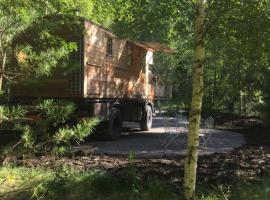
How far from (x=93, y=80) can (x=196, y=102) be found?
26.9 feet

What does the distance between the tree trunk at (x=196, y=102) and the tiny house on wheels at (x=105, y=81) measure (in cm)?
499

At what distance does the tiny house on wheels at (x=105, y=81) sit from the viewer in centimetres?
1305

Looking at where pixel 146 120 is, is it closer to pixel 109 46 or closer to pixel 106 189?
pixel 109 46

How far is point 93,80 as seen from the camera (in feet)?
44.8

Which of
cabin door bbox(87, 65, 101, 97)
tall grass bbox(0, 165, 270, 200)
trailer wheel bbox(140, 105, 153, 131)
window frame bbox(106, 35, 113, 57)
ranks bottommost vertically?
tall grass bbox(0, 165, 270, 200)

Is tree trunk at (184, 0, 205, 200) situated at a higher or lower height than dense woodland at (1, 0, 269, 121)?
lower

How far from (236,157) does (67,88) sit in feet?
18.1

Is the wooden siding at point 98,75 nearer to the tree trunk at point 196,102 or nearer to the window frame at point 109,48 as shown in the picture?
the window frame at point 109,48

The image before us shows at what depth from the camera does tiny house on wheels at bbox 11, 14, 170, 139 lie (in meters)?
13.0

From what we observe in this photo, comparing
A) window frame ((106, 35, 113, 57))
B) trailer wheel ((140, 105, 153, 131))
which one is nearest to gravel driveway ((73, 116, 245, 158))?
trailer wheel ((140, 105, 153, 131))

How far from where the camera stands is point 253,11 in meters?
5.71

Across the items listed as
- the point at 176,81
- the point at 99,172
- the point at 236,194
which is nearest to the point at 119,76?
the point at 99,172

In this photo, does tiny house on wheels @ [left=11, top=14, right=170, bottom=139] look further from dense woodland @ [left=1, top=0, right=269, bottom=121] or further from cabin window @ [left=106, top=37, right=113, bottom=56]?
dense woodland @ [left=1, top=0, right=269, bottom=121]

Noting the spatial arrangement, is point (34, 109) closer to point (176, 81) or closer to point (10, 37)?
point (10, 37)
